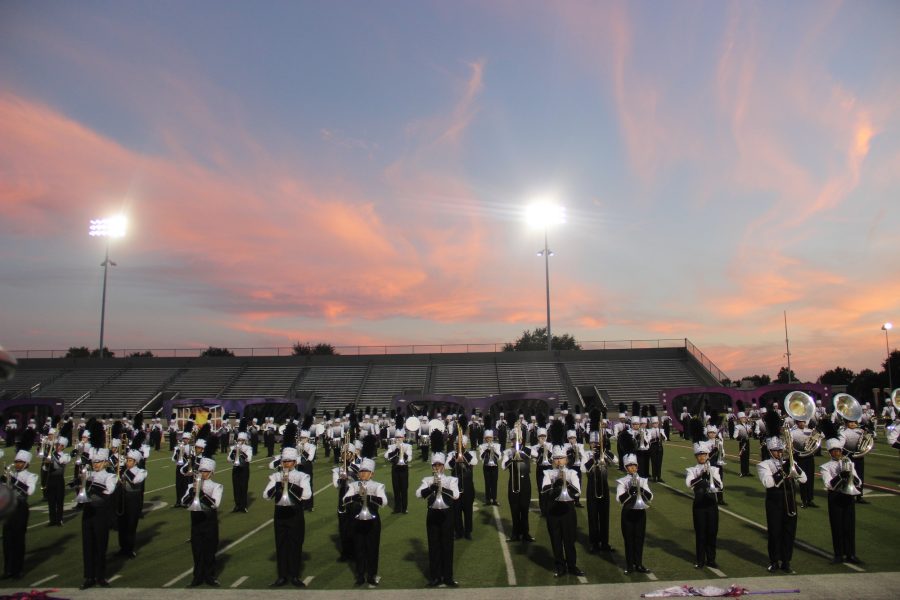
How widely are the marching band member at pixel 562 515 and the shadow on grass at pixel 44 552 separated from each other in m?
8.32

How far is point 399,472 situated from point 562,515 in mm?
6161

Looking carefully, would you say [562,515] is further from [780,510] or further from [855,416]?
[855,416]

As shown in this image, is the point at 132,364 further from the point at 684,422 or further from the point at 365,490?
the point at 365,490

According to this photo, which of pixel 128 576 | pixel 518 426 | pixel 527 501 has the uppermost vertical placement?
pixel 518 426

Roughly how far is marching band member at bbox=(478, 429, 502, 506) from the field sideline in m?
0.37

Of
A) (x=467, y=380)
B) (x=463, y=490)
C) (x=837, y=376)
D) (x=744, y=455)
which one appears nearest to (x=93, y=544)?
(x=463, y=490)

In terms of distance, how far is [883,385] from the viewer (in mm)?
62031

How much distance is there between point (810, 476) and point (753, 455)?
32.8ft

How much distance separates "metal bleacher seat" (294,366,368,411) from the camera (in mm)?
48031

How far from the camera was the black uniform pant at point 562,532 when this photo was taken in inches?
352

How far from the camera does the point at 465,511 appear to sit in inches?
445

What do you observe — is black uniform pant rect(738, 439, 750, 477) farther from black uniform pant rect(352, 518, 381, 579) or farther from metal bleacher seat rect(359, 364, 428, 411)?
metal bleacher seat rect(359, 364, 428, 411)

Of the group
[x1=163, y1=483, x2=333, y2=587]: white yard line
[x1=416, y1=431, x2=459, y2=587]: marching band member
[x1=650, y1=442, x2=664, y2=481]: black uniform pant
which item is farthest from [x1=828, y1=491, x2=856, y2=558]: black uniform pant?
[x1=163, y1=483, x2=333, y2=587]: white yard line

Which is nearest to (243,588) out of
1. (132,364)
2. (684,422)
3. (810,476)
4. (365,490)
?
(365,490)
